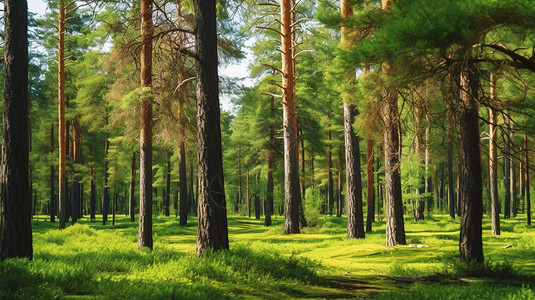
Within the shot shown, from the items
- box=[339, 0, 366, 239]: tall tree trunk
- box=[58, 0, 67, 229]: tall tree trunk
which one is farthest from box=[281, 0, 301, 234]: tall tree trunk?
box=[58, 0, 67, 229]: tall tree trunk

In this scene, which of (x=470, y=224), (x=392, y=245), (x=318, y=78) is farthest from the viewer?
(x=318, y=78)

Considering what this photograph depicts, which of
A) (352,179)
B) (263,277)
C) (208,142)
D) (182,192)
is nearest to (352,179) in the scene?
(352,179)

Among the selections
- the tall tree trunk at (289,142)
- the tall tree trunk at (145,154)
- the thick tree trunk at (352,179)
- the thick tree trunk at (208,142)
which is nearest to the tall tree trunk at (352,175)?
the thick tree trunk at (352,179)

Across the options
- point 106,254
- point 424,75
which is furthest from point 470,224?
point 106,254

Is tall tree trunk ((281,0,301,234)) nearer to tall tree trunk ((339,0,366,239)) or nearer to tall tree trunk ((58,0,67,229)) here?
tall tree trunk ((339,0,366,239))

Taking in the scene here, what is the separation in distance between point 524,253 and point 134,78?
12.8 meters

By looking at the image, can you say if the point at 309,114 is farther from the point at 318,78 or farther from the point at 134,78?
the point at 134,78

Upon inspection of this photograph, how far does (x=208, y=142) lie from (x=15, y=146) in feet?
11.9

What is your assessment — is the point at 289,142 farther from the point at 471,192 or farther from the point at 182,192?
the point at 182,192

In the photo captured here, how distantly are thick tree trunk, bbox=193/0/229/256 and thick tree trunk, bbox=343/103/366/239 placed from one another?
8.85m

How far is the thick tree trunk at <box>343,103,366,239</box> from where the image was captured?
57.4 ft

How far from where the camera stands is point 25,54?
927 cm

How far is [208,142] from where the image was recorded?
366 inches

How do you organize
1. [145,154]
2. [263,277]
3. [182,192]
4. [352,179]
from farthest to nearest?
[182,192], [352,179], [145,154], [263,277]
